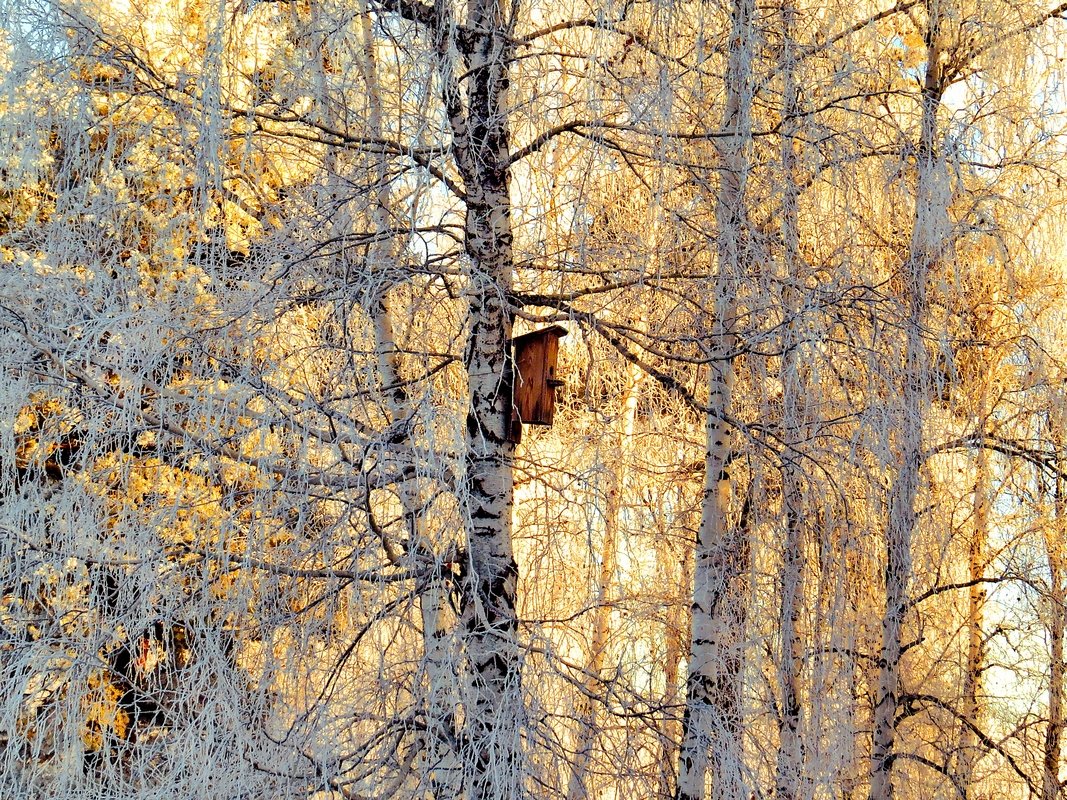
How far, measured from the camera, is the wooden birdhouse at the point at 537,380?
270cm

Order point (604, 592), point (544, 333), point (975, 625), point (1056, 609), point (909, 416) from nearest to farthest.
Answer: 1. point (544, 333)
2. point (604, 592)
3. point (909, 416)
4. point (1056, 609)
5. point (975, 625)

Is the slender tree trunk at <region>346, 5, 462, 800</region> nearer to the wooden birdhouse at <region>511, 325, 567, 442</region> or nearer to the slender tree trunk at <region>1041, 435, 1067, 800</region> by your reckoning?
the wooden birdhouse at <region>511, 325, 567, 442</region>

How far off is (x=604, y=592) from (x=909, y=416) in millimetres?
1043

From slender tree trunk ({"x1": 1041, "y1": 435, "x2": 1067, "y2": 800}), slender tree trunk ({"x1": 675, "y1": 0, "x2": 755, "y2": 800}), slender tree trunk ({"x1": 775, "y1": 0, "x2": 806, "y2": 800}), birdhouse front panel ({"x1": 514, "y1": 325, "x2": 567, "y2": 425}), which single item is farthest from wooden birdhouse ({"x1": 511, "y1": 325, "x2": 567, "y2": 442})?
slender tree trunk ({"x1": 1041, "y1": 435, "x2": 1067, "y2": 800})

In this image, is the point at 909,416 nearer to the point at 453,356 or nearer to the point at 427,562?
the point at 453,356

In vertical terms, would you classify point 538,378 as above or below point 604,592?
above

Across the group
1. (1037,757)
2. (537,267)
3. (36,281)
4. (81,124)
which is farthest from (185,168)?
(1037,757)

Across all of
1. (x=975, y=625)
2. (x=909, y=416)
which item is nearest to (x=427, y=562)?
(x=909, y=416)

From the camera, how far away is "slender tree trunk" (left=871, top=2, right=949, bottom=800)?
2.70 meters

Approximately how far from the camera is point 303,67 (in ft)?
8.09

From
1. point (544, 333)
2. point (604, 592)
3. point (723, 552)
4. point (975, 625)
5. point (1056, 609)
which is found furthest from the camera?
point (975, 625)

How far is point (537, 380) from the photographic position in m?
2.71

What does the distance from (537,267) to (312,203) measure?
796 millimetres

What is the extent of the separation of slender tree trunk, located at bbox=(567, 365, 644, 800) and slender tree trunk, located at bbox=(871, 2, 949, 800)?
90 cm
